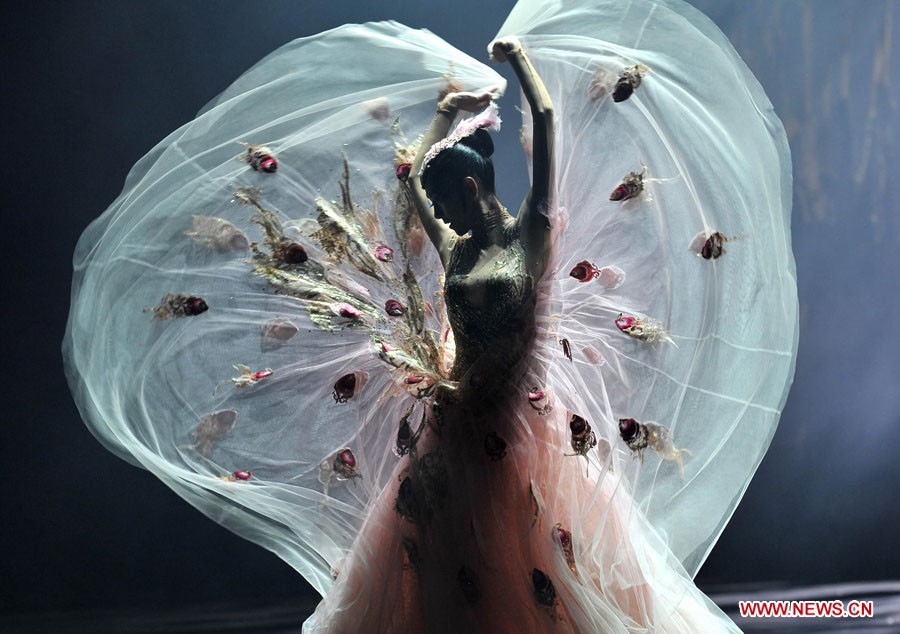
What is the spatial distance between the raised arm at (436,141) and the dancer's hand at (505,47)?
7cm

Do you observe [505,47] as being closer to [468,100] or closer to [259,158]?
[468,100]

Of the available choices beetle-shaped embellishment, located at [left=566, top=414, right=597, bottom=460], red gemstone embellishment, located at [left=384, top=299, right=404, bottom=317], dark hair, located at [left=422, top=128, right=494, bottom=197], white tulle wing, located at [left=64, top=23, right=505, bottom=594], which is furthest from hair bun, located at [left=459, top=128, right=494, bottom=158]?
beetle-shaped embellishment, located at [left=566, top=414, right=597, bottom=460]

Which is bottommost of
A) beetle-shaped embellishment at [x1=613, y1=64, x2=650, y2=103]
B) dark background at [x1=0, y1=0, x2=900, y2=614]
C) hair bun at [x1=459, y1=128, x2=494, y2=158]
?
dark background at [x1=0, y1=0, x2=900, y2=614]

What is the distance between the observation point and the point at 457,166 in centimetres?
93

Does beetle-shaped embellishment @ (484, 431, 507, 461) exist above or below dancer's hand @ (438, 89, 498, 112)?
below

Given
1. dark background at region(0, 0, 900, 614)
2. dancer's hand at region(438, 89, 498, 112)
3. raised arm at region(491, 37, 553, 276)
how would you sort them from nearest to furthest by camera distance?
raised arm at region(491, 37, 553, 276), dancer's hand at region(438, 89, 498, 112), dark background at region(0, 0, 900, 614)

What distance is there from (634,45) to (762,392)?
1.53 ft

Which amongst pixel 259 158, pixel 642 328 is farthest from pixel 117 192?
pixel 642 328

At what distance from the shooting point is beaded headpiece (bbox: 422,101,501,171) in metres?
0.93

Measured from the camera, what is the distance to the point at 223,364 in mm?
1045

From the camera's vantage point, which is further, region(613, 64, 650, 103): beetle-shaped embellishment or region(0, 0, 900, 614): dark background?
region(0, 0, 900, 614): dark background

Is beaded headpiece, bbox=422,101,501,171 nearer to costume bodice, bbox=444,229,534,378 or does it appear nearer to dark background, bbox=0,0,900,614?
costume bodice, bbox=444,229,534,378

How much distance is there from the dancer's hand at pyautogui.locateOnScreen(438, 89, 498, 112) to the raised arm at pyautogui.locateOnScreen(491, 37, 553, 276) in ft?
0.22

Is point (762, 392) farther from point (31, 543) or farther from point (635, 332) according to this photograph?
point (31, 543)
